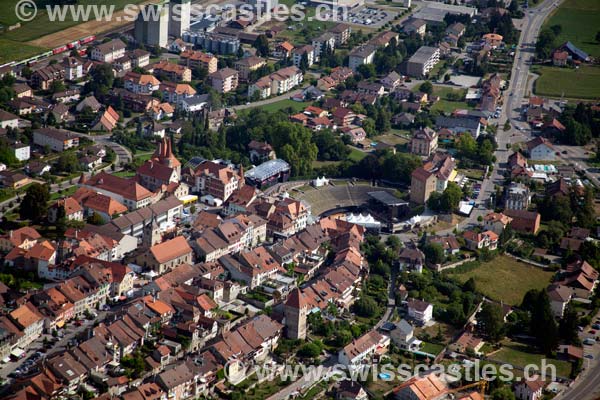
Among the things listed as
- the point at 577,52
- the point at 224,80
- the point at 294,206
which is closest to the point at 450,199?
the point at 294,206

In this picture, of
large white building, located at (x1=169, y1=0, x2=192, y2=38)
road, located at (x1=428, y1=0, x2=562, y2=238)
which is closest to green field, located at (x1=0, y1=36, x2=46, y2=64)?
large white building, located at (x1=169, y1=0, x2=192, y2=38)

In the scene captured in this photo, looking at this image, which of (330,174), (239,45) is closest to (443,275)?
(330,174)

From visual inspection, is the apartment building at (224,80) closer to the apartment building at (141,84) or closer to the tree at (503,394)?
the apartment building at (141,84)

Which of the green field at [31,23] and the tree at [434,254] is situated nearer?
the tree at [434,254]

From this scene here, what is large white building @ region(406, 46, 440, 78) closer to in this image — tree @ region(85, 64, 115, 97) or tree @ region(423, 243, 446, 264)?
tree @ region(85, 64, 115, 97)

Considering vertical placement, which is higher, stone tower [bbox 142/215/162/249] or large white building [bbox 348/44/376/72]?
stone tower [bbox 142/215/162/249]

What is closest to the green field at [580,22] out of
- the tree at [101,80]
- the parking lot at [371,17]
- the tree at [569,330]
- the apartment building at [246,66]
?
the parking lot at [371,17]

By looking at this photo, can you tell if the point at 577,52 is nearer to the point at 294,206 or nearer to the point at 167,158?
the point at 294,206
